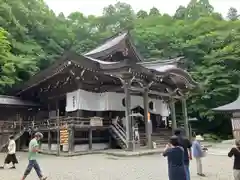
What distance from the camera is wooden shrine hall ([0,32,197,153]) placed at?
47.9 ft

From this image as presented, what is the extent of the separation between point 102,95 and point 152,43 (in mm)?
16734

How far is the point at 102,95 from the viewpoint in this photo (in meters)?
17.5

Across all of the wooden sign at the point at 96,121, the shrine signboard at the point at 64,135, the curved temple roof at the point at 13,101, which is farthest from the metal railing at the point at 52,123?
the curved temple roof at the point at 13,101

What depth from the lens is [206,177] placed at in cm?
775

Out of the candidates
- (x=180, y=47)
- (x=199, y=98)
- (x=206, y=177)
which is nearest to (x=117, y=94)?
(x=206, y=177)

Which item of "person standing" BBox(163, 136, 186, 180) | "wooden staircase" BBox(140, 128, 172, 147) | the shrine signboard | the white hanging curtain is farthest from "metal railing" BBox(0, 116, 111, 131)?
"person standing" BBox(163, 136, 186, 180)

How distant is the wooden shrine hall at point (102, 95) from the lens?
14609mm

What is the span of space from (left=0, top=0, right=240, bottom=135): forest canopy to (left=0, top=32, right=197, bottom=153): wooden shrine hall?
138 inches

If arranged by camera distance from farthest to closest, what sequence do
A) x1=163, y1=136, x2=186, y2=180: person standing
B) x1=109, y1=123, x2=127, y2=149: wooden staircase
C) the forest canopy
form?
the forest canopy < x1=109, y1=123, x2=127, y2=149: wooden staircase < x1=163, y1=136, x2=186, y2=180: person standing

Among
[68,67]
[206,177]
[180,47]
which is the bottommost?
[206,177]

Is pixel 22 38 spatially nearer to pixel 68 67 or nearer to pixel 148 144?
pixel 68 67

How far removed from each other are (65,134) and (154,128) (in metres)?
7.92

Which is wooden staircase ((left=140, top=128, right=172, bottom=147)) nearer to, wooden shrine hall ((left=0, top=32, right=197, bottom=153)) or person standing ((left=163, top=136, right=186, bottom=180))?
wooden shrine hall ((left=0, top=32, right=197, bottom=153))

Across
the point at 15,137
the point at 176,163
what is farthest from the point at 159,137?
the point at 176,163
